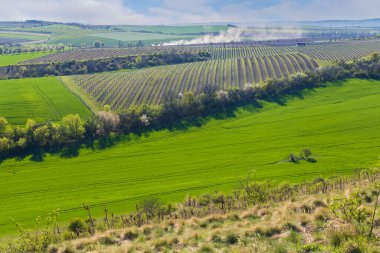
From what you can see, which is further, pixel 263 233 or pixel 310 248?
pixel 263 233

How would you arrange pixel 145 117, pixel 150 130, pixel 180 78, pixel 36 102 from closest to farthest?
pixel 150 130, pixel 145 117, pixel 36 102, pixel 180 78

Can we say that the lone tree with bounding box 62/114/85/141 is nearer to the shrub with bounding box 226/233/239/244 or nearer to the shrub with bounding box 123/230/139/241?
the shrub with bounding box 123/230/139/241

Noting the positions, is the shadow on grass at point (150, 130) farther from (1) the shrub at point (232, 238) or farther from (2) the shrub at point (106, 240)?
(1) the shrub at point (232, 238)

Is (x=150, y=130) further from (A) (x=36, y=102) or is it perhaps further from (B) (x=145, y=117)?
(A) (x=36, y=102)

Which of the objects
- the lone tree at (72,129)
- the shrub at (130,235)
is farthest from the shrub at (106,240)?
the lone tree at (72,129)

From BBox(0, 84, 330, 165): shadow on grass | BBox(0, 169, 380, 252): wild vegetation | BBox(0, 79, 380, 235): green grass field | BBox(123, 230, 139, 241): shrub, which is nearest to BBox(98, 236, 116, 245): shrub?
BBox(0, 169, 380, 252): wild vegetation

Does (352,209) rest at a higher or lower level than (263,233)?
higher

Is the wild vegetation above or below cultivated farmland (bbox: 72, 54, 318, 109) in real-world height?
below

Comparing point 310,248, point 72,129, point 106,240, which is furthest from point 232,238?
point 72,129
